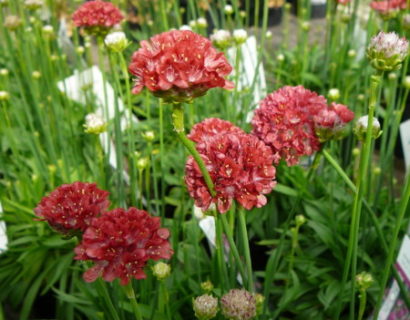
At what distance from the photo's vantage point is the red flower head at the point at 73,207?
0.70 m

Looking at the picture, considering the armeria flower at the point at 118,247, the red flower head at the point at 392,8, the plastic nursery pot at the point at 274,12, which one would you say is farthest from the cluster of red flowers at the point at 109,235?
the plastic nursery pot at the point at 274,12

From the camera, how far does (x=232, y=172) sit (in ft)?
2.02

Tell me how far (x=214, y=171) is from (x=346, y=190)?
0.86 m

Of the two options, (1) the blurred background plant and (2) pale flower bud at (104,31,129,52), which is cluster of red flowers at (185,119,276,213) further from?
(2) pale flower bud at (104,31,129,52)

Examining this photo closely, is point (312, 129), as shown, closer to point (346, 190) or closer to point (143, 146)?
point (346, 190)

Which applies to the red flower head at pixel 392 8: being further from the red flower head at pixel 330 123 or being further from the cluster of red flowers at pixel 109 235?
the cluster of red flowers at pixel 109 235

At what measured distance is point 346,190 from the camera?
4.57ft

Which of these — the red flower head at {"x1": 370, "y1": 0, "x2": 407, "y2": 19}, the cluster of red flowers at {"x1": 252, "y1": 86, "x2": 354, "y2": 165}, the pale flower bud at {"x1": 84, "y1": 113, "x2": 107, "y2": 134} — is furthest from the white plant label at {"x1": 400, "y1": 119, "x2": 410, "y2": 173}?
the pale flower bud at {"x1": 84, "y1": 113, "x2": 107, "y2": 134}

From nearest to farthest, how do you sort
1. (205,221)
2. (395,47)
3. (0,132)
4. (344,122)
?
(395,47), (344,122), (205,221), (0,132)

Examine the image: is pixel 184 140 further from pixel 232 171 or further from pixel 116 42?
pixel 116 42

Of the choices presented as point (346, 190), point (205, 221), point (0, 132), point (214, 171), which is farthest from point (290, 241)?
point (0, 132)

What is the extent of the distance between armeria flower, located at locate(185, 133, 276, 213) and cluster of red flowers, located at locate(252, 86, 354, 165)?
0.51 feet

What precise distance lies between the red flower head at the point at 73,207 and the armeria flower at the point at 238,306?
0.77 ft

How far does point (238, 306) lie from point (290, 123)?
1.05ft
